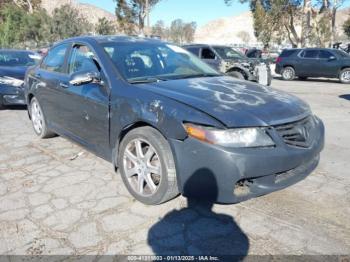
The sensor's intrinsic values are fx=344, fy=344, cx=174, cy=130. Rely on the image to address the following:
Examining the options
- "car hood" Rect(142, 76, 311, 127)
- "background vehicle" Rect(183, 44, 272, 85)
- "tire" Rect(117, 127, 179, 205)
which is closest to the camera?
"car hood" Rect(142, 76, 311, 127)

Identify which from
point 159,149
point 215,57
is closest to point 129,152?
point 159,149

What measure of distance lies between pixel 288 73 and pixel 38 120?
14.3m

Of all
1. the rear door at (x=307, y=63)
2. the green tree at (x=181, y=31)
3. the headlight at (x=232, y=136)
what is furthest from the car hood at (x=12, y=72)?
the green tree at (x=181, y=31)

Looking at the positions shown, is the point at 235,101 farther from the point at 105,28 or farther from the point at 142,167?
the point at 105,28

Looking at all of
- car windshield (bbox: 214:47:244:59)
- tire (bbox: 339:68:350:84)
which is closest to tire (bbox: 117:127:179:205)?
car windshield (bbox: 214:47:244:59)

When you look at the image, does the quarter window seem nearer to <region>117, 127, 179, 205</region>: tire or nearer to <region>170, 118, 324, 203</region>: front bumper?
<region>170, 118, 324, 203</region>: front bumper

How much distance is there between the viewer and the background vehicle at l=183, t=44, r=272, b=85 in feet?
39.7

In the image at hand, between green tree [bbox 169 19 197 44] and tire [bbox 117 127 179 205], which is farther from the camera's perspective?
green tree [bbox 169 19 197 44]

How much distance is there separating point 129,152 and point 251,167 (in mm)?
1263

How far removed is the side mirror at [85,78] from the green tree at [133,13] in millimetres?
36157

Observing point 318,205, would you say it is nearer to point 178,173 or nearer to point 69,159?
point 178,173

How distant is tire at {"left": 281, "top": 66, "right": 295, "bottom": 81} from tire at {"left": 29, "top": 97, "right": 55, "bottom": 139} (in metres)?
14.1

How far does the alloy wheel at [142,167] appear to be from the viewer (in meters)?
3.24

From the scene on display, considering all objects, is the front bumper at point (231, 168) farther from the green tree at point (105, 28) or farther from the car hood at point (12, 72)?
the green tree at point (105, 28)
